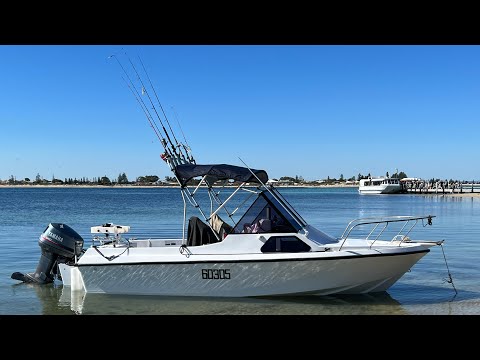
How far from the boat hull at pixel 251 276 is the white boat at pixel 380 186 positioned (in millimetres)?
92727

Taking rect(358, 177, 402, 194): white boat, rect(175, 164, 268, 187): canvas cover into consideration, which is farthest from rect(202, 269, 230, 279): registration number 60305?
rect(358, 177, 402, 194): white boat

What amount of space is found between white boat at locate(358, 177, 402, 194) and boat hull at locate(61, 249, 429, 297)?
92727mm

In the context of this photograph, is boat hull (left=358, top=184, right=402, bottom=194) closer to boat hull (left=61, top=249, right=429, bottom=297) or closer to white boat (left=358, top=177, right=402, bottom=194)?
white boat (left=358, top=177, right=402, bottom=194)

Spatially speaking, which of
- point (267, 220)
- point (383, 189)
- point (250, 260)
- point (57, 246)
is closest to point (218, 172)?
point (267, 220)

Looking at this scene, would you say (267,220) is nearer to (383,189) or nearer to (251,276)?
(251,276)

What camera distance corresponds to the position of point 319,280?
34.5 feet

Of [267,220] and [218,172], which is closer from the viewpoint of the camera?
[267,220]

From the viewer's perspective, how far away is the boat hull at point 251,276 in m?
10.4

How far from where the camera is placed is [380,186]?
10219 cm

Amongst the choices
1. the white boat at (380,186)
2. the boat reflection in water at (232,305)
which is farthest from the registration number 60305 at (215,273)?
the white boat at (380,186)

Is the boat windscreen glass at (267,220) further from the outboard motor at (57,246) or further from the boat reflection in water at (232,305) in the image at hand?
the outboard motor at (57,246)

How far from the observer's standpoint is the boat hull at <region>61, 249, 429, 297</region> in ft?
34.0

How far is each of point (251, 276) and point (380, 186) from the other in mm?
95349
